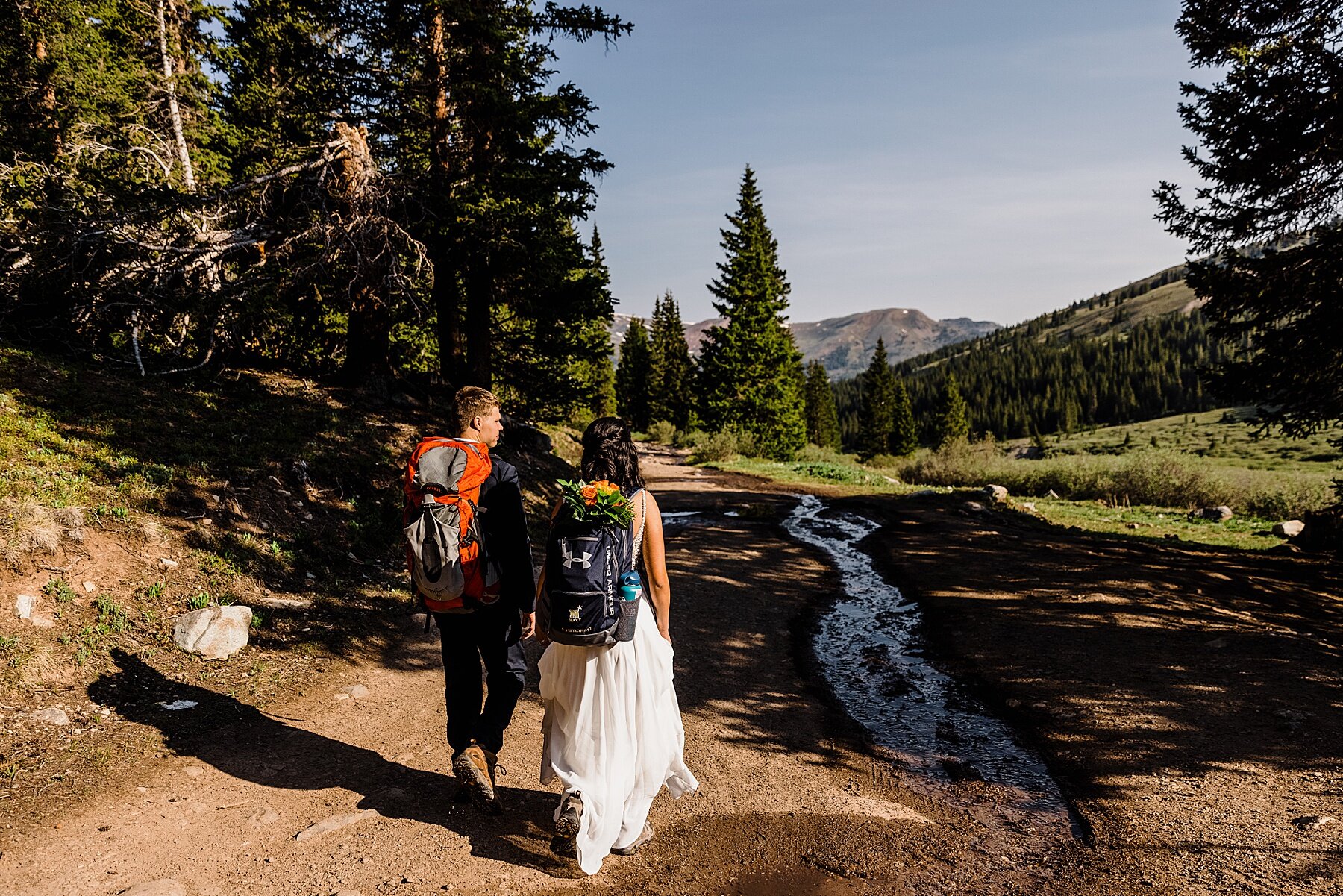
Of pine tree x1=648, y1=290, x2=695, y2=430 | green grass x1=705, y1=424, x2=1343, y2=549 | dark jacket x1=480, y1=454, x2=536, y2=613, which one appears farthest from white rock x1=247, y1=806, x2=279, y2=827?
pine tree x1=648, y1=290, x2=695, y2=430

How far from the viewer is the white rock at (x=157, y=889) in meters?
3.35

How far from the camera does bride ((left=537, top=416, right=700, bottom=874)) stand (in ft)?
12.2

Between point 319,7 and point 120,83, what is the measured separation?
7055 mm

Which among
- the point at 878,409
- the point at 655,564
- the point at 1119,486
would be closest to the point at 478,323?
the point at 655,564

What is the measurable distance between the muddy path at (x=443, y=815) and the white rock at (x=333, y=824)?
1 cm

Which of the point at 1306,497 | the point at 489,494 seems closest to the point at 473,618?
the point at 489,494

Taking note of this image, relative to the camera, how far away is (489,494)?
4156mm

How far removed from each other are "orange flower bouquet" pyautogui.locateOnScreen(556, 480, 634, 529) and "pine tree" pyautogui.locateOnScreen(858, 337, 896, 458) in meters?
68.8

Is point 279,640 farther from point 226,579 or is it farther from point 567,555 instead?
point 567,555

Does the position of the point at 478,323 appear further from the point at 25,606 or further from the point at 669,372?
the point at 669,372

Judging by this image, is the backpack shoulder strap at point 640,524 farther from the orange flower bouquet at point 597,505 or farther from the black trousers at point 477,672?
the black trousers at point 477,672

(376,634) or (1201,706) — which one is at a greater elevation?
(376,634)

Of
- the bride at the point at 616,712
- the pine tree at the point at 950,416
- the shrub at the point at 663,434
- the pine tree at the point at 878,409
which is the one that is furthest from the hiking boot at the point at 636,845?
the pine tree at the point at 950,416

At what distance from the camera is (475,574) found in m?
4.01
